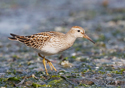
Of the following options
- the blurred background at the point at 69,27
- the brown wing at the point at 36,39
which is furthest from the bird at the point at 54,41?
the blurred background at the point at 69,27

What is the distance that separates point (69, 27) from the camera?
14.7m

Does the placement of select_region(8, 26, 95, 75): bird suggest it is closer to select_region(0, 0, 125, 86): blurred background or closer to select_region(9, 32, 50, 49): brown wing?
select_region(9, 32, 50, 49): brown wing

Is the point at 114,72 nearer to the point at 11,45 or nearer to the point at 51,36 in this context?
the point at 51,36

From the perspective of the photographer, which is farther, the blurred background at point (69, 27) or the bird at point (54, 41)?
the blurred background at point (69, 27)

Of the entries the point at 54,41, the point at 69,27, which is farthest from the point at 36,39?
the point at 69,27

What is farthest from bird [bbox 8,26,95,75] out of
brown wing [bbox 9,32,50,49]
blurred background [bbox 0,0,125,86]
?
blurred background [bbox 0,0,125,86]

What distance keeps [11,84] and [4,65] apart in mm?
2054

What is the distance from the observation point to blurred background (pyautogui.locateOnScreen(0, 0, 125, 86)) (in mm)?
8969

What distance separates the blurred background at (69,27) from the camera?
8969 millimetres

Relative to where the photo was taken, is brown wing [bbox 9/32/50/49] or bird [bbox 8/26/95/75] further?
brown wing [bbox 9/32/50/49]

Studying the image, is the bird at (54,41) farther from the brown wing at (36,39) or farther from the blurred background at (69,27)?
the blurred background at (69,27)

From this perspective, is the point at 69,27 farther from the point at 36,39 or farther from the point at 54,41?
the point at 54,41

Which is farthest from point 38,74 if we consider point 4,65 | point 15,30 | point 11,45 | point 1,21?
point 1,21

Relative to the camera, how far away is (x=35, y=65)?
9.20 m
